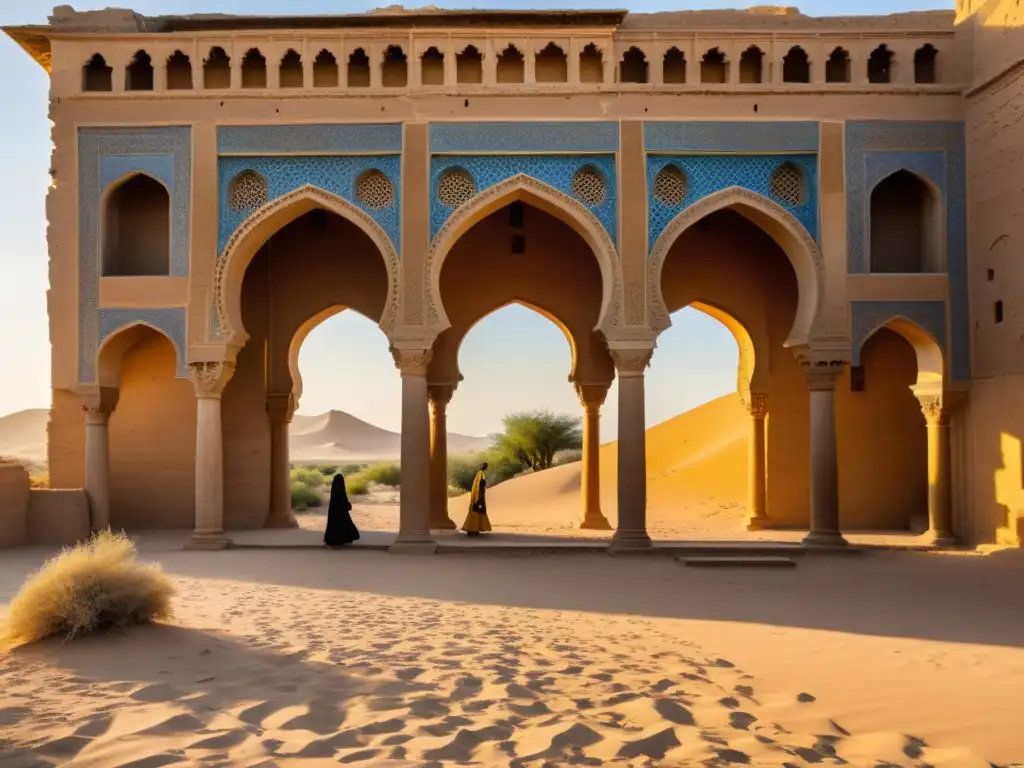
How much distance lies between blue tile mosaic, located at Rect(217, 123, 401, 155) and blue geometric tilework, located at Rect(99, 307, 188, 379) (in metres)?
2.59

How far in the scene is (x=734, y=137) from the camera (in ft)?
45.8

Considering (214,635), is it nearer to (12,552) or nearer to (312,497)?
(12,552)

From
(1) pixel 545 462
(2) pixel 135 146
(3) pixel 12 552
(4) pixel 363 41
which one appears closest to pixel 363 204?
(4) pixel 363 41

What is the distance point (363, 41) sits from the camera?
1420 cm

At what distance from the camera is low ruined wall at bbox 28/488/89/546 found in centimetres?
1429

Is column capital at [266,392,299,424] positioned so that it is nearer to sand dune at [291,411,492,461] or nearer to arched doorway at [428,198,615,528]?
arched doorway at [428,198,615,528]

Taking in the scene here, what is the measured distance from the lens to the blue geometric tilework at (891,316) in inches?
548

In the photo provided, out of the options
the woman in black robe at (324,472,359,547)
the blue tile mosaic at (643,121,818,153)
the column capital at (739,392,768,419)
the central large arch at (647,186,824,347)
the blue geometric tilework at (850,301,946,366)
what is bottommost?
the woman in black robe at (324,472,359,547)

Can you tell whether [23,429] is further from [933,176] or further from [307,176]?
[933,176]

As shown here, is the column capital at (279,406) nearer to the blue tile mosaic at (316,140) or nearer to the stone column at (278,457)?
the stone column at (278,457)

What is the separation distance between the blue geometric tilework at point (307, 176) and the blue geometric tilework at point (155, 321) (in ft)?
4.10

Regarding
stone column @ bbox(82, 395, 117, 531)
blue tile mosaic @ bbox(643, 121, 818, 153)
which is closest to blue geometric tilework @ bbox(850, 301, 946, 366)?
blue tile mosaic @ bbox(643, 121, 818, 153)

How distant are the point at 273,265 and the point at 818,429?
1027 cm

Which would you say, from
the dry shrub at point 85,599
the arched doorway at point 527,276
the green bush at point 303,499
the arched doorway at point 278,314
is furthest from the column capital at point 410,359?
the green bush at point 303,499
